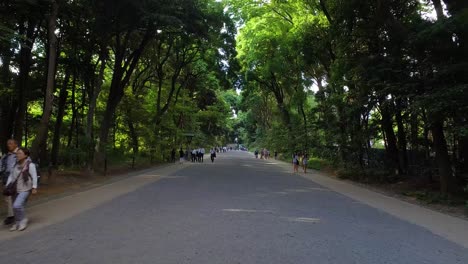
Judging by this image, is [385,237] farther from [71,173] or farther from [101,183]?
[71,173]

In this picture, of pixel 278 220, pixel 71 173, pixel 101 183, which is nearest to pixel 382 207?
pixel 278 220

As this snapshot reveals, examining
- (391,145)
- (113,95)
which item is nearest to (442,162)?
(391,145)

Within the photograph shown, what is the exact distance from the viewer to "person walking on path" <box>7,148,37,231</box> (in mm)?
8445

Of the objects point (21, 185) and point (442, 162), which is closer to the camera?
point (21, 185)

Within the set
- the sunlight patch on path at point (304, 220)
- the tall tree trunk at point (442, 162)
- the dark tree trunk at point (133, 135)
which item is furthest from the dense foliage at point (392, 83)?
the dark tree trunk at point (133, 135)

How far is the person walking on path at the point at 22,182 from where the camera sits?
845 cm

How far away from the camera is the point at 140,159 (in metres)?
33.6

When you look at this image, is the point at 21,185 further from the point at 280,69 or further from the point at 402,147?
the point at 280,69

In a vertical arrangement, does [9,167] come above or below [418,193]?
above

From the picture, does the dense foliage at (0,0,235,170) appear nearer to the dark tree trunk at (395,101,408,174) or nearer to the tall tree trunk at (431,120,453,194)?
the dark tree trunk at (395,101,408,174)

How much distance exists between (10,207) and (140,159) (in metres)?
24.7

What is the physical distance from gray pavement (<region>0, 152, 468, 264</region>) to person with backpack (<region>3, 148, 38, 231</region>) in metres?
0.43

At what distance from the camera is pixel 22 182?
8594mm

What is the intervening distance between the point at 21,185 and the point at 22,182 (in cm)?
6
